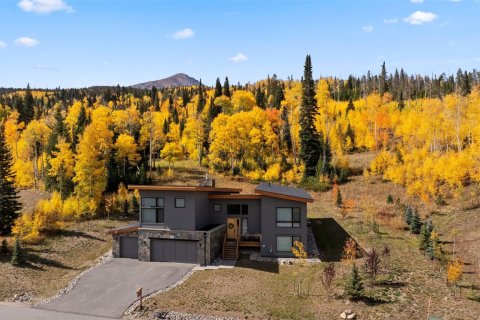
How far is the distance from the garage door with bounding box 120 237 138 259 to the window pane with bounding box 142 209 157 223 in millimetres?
2251

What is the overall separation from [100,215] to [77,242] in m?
10.4

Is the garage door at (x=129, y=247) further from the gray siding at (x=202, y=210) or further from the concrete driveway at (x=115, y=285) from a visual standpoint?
the gray siding at (x=202, y=210)

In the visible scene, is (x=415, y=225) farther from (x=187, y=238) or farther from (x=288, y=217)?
(x=187, y=238)

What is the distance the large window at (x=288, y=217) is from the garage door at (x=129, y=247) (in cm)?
1360

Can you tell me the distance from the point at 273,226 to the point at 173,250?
368 inches

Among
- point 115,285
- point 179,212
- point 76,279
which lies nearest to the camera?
point 115,285

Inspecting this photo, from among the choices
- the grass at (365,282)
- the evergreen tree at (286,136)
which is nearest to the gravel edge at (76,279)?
the grass at (365,282)

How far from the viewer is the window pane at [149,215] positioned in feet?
115

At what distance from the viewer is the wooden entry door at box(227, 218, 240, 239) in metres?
38.2

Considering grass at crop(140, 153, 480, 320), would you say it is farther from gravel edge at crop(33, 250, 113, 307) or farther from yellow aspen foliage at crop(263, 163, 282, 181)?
yellow aspen foliage at crop(263, 163, 282, 181)

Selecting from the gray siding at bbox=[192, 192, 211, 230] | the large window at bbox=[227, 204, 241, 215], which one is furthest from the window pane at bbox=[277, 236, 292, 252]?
the gray siding at bbox=[192, 192, 211, 230]

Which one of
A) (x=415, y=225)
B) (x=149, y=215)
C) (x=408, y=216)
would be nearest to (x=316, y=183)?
(x=408, y=216)

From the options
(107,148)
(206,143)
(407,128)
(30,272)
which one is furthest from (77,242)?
(407,128)

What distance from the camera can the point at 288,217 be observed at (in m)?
35.5
